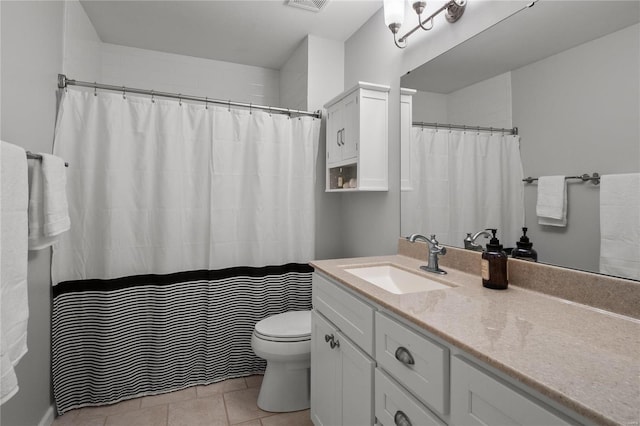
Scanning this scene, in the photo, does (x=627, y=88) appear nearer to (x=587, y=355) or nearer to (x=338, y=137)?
(x=587, y=355)

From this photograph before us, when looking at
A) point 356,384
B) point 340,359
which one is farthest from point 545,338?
point 340,359

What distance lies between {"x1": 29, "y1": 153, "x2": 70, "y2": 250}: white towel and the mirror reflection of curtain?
5.58 ft

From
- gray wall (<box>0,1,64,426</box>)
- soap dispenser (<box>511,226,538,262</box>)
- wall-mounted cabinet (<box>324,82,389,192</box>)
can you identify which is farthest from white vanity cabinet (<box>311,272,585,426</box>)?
gray wall (<box>0,1,64,426</box>)

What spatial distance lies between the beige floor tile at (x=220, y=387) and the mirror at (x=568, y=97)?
176 cm

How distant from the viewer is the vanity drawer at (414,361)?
2.63ft

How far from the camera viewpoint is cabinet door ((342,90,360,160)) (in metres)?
1.94

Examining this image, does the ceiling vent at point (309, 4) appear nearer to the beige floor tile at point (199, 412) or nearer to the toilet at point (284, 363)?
the toilet at point (284, 363)

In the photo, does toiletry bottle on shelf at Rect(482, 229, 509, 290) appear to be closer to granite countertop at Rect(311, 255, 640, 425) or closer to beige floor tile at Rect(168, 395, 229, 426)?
granite countertop at Rect(311, 255, 640, 425)

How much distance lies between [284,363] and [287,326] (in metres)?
0.20

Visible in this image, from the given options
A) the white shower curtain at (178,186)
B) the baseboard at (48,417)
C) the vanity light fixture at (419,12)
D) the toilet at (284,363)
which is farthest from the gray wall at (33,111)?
the vanity light fixture at (419,12)

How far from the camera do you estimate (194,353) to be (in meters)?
2.12

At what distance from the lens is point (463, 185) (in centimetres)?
155

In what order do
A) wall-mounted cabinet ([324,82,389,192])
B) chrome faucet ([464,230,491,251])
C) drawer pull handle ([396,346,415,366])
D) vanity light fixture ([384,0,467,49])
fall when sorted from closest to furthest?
drawer pull handle ([396,346,415,366]), chrome faucet ([464,230,491,251]), vanity light fixture ([384,0,467,49]), wall-mounted cabinet ([324,82,389,192])

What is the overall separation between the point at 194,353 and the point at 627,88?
8.02ft
